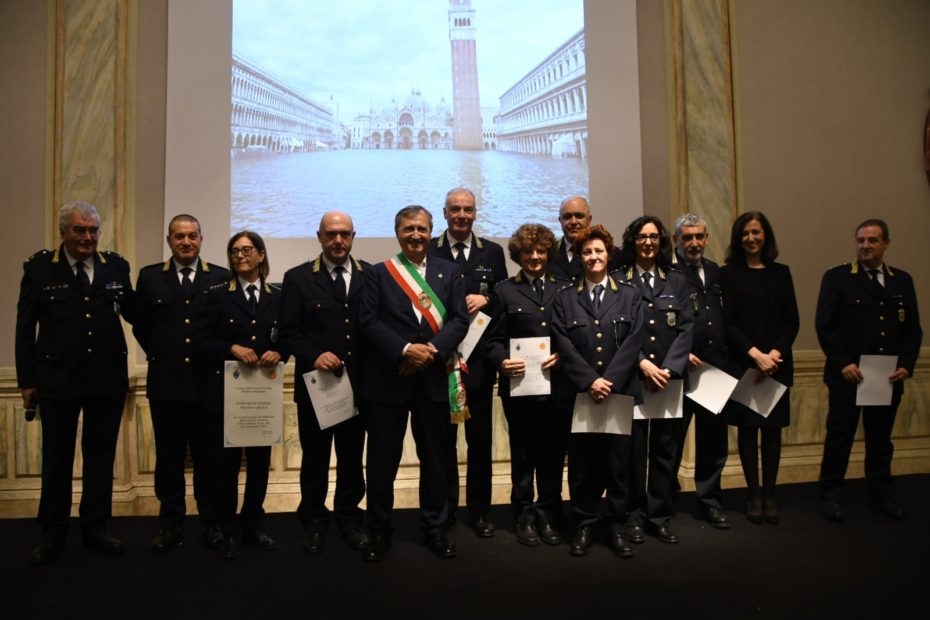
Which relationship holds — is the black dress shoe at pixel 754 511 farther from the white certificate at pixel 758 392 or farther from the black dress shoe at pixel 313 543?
the black dress shoe at pixel 313 543

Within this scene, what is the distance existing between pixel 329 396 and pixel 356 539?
725 millimetres

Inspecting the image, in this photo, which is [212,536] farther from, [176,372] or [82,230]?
[82,230]

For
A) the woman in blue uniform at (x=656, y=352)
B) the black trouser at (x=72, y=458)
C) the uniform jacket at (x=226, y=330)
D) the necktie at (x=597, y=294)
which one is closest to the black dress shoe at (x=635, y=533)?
the woman in blue uniform at (x=656, y=352)

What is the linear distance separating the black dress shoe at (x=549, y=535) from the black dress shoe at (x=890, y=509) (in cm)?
185

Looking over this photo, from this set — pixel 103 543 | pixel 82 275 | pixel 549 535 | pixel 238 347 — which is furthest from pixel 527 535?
pixel 82 275

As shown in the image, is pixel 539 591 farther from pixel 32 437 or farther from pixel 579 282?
pixel 32 437

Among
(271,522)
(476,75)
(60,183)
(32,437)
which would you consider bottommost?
(271,522)

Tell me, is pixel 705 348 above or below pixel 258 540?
above

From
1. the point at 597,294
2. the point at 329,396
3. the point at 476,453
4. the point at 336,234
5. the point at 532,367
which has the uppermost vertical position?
the point at 336,234

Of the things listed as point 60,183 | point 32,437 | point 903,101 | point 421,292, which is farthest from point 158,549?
point 903,101

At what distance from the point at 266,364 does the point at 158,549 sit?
3.42 feet

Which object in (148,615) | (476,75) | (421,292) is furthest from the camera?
(476,75)

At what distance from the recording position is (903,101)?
4.98 meters

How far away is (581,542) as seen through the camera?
3080 mm
